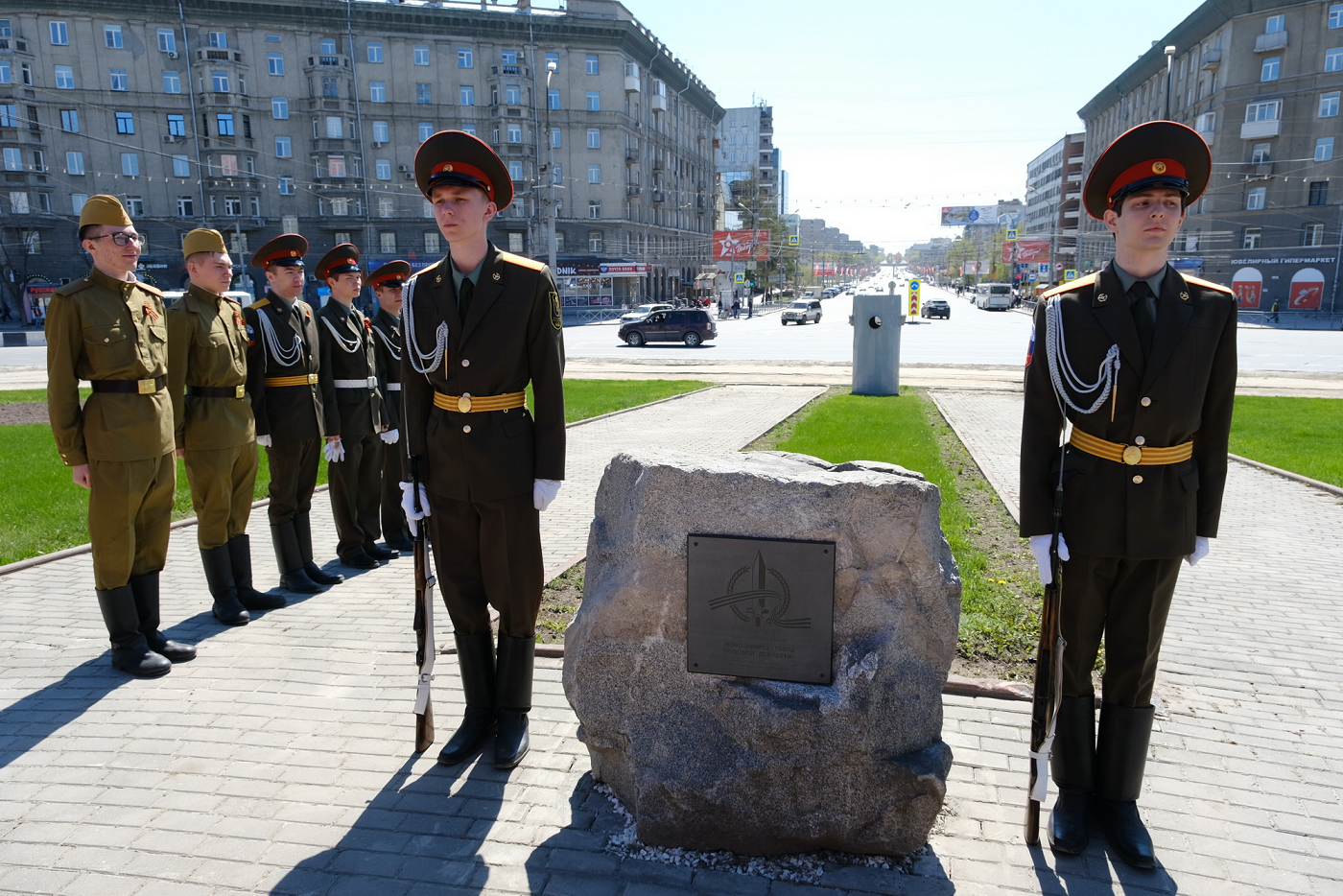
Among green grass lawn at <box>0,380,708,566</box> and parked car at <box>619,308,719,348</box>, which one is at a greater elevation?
parked car at <box>619,308,719,348</box>

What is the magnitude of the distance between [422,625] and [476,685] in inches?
14.6

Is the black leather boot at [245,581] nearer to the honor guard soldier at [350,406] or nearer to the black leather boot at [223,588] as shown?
the black leather boot at [223,588]

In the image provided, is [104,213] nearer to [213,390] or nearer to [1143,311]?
[213,390]

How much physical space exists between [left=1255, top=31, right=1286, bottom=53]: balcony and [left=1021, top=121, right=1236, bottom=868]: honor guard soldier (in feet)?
201

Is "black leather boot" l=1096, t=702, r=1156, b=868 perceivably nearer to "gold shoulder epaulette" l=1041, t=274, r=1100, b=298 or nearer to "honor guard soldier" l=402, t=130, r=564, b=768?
"gold shoulder epaulette" l=1041, t=274, r=1100, b=298

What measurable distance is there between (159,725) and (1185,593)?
608cm

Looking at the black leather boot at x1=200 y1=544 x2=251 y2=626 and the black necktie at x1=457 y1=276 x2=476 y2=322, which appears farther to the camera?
the black leather boot at x1=200 y1=544 x2=251 y2=626

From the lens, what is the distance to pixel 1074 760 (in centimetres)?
318

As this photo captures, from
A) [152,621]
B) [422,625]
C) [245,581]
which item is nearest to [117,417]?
[152,621]

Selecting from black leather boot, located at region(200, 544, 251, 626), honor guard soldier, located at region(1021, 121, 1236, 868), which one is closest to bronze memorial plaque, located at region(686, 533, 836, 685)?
honor guard soldier, located at region(1021, 121, 1236, 868)

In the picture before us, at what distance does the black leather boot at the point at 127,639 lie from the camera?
4504 mm

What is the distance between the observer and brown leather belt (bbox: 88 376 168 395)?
4441 mm

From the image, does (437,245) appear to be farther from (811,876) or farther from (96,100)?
(811,876)

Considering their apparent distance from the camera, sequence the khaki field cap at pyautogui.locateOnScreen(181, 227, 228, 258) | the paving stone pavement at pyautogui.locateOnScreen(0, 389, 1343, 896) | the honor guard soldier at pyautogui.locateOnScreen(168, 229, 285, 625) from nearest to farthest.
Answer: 1. the paving stone pavement at pyautogui.locateOnScreen(0, 389, 1343, 896)
2. the honor guard soldier at pyautogui.locateOnScreen(168, 229, 285, 625)
3. the khaki field cap at pyautogui.locateOnScreen(181, 227, 228, 258)
